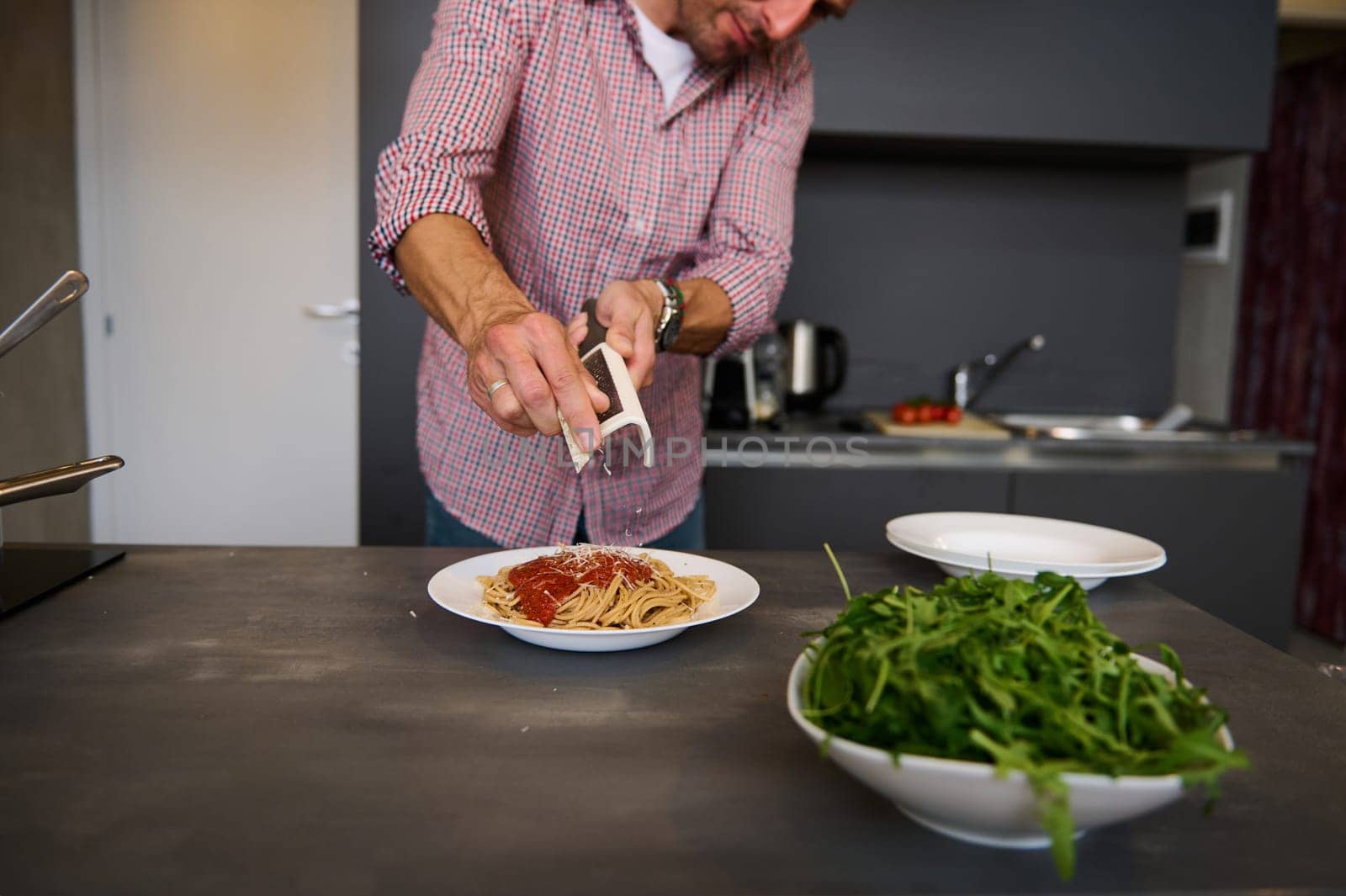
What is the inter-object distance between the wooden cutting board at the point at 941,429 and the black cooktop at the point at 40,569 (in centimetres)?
190

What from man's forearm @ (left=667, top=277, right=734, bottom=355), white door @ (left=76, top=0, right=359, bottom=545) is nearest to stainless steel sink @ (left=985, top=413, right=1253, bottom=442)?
man's forearm @ (left=667, top=277, right=734, bottom=355)

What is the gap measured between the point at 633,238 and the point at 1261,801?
1213mm

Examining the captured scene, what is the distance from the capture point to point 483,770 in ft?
2.51

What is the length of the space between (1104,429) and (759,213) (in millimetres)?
1646

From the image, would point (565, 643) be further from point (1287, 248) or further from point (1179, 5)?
point (1287, 248)

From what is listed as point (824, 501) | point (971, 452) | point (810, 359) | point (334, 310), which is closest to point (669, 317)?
point (824, 501)

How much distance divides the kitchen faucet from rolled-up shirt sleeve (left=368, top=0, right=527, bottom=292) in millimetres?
2025

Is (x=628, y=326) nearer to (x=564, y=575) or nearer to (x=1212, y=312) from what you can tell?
(x=564, y=575)

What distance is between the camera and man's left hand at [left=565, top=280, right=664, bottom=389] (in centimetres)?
126

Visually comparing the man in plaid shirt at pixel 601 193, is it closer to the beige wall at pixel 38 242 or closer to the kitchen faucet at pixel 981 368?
the kitchen faucet at pixel 981 368

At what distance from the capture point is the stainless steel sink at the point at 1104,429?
108 inches

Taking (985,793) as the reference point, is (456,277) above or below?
above

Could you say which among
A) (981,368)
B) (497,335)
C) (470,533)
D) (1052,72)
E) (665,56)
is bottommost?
(470,533)

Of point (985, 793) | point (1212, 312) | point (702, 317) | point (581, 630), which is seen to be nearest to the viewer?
point (985, 793)
